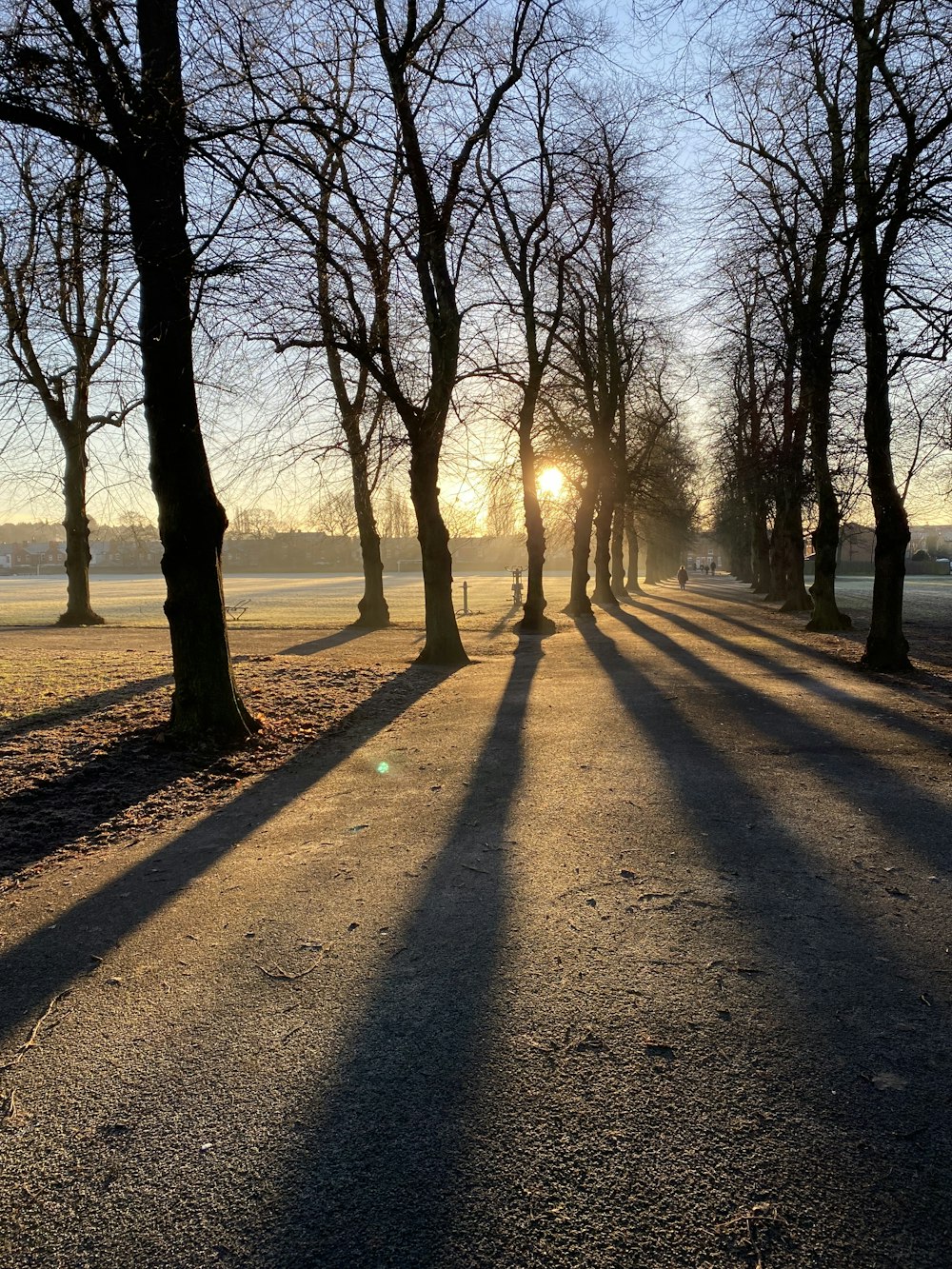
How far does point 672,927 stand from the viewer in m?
3.33

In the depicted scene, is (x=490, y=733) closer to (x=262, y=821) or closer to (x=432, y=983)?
(x=262, y=821)

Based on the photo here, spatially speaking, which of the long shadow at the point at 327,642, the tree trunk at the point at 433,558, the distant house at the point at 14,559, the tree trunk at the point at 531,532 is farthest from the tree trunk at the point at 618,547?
the distant house at the point at 14,559

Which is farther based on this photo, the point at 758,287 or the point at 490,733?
the point at 758,287

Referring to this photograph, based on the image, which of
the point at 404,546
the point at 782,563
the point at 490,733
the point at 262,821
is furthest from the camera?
the point at 404,546

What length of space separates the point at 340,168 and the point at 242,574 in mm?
87369

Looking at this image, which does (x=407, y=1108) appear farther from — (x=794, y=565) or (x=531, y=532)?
(x=794, y=565)

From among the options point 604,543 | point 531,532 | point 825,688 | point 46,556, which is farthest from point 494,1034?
point 46,556

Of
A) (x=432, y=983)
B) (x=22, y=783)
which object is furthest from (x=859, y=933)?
(x=22, y=783)

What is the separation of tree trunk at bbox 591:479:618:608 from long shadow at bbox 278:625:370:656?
9.85 metres

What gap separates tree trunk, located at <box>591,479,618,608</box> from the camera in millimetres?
26078

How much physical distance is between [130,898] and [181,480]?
397 centimetres

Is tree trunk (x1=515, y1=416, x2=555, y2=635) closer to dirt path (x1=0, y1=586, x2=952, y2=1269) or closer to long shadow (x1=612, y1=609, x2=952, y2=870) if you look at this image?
long shadow (x1=612, y1=609, x2=952, y2=870)

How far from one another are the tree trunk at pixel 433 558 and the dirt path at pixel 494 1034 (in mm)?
7545

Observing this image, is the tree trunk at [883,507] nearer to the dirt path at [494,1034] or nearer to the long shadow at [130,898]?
the dirt path at [494,1034]
